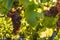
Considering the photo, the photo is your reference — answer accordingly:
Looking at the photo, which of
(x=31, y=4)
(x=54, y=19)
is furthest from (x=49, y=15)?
(x=31, y=4)

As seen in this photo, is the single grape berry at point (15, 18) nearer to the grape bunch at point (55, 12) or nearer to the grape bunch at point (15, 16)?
the grape bunch at point (15, 16)

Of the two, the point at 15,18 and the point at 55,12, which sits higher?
the point at 55,12

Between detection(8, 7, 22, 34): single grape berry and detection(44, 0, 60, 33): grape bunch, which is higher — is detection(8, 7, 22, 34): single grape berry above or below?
below

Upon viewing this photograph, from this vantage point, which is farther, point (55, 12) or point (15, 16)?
point (15, 16)

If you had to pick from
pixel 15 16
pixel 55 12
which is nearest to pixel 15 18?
pixel 15 16

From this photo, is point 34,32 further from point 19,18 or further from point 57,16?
point 57,16

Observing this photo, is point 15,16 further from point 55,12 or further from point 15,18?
point 55,12

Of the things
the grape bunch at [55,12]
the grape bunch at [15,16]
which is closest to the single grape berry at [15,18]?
the grape bunch at [15,16]

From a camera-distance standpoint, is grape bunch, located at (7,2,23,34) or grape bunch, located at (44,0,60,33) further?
grape bunch, located at (7,2,23,34)

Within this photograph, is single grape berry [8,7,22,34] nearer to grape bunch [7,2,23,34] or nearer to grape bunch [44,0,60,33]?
grape bunch [7,2,23,34]

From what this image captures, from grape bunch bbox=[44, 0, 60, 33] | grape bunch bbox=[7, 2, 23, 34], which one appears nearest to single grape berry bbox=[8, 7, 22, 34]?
grape bunch bbox=[7, 2, 23, 34]

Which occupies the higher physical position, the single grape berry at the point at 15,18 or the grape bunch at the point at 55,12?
the grape bunch at the point at 55,12

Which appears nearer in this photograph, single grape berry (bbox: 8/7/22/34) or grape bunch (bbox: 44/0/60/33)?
grape bunch (bbox: 44/0/60/33)
